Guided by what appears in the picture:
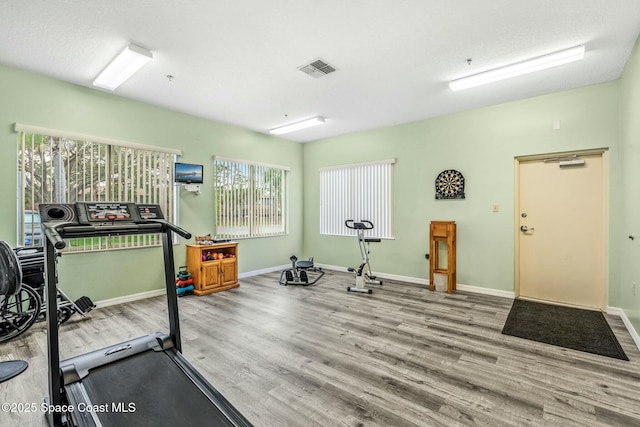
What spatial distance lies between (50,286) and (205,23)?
2.40m

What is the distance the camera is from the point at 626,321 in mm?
3438

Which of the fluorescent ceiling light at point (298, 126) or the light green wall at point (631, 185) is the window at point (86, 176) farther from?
the light green wall at point (631, 185)

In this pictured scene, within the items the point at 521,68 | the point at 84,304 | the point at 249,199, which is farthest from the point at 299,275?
the point at 521,68

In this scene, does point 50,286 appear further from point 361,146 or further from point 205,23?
point 361,146

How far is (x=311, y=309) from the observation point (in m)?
4.03

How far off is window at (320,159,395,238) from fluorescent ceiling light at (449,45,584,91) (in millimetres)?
2184

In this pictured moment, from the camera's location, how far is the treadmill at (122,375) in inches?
67.2

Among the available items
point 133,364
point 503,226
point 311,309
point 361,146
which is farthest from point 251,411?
point 361,146

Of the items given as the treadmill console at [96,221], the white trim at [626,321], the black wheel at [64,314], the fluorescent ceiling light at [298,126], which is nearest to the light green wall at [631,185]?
the white trim at [626,321]

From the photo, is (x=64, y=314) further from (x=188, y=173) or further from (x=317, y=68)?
(x=317, y=68)

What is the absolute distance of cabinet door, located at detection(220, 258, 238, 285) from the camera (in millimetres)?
5094

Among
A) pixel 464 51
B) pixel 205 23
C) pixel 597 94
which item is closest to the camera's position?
pixel 205 23

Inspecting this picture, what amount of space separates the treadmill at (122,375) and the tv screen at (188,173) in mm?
2633

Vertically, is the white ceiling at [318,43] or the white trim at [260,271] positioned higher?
the white ceiling at [318,43]
